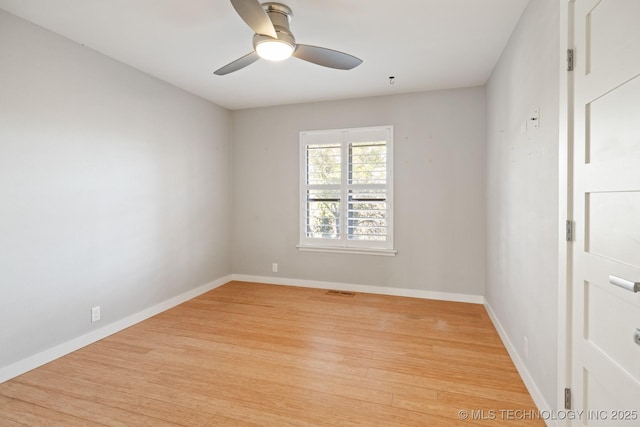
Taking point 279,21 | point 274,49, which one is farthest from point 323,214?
point 279,21

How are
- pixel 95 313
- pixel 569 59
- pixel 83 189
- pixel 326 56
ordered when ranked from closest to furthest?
1. pixel 569 59
2. pixel 326 56
3. pixel 83 189
4. pixel 95 313

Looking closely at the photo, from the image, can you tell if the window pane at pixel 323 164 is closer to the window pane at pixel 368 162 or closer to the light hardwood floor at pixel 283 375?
the window pane at pixel 368 162

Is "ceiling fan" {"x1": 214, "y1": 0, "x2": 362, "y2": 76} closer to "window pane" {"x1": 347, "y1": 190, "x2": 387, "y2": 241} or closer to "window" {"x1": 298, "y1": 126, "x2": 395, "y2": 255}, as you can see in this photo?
"window" {"x1": 298, "y1": 126, "x2": 395, "y2": 255}

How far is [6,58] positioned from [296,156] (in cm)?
295

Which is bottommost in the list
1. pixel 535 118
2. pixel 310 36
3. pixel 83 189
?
pixel 83 189

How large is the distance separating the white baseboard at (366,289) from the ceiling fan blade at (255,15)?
3.20m

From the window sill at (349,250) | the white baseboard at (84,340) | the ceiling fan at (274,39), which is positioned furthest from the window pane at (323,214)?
the ceiling fan at (274,39)

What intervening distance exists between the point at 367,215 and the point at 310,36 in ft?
7.51

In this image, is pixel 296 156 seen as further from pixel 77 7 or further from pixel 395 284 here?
pixel 77 7

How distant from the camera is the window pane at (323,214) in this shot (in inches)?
169

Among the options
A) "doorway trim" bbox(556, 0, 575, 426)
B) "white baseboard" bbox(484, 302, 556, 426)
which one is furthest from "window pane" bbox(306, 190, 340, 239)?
"doorway trim" bbox(556, 0, 575, 426)

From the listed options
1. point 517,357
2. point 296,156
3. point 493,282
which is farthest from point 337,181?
point 517,357

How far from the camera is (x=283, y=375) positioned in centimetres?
225

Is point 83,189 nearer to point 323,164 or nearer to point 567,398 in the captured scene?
point 323,164
